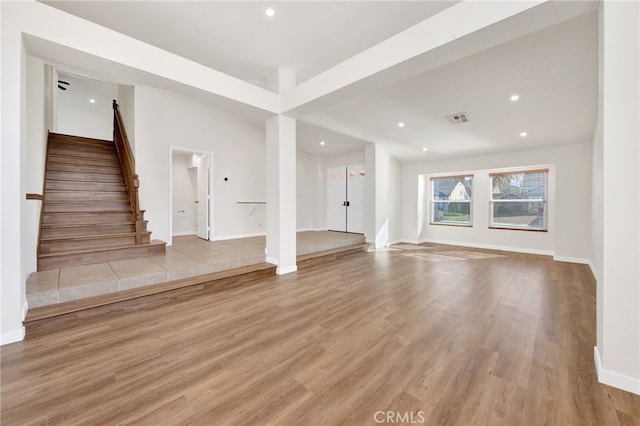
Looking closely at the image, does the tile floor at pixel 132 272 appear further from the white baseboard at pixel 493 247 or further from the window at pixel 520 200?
the window at pixel 520 200

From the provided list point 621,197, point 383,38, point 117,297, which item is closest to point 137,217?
point 117,297

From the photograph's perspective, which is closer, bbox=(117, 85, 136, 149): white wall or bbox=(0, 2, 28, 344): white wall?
bbox=(0, 2, 28, 344): white wall

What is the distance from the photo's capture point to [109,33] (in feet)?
8.16

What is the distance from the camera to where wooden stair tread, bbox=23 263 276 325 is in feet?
7.60

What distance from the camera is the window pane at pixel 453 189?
7.30m

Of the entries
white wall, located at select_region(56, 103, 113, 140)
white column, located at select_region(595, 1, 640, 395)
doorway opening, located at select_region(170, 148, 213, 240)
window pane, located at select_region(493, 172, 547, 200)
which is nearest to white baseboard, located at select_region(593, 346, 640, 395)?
white column, located at select_region(595, 1, 640, 395)

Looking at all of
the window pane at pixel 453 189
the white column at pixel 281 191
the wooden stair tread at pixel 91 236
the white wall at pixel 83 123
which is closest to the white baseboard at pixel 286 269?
the white column at pixel 281 191

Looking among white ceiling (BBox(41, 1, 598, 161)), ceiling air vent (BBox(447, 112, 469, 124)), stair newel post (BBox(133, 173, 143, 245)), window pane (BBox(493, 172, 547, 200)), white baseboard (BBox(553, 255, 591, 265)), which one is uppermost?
white ceiling (BBox(41, 1, 598, 161))

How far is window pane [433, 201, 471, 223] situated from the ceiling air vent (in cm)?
340

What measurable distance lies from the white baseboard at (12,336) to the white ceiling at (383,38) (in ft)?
11.8

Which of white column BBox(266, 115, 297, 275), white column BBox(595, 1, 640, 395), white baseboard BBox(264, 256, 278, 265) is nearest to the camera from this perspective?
white column BBox(595, 1, 640, 395)

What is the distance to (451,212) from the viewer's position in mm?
7645

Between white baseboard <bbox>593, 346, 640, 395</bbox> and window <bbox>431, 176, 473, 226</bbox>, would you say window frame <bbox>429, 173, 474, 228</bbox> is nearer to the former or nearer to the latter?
window <bbox>431, 176, 473, 226</bbox>

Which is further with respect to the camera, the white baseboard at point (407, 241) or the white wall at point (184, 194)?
the white baseboard at point (407, 241)
